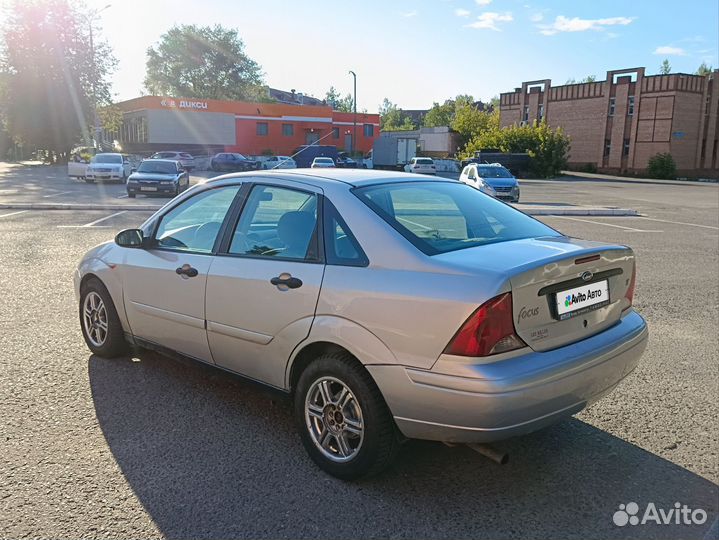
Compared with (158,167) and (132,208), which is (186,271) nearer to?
(132,208)

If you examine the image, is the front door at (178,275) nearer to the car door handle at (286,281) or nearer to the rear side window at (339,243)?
the car door handle at (286,281)

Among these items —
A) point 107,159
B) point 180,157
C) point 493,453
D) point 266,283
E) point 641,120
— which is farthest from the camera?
point 641,120

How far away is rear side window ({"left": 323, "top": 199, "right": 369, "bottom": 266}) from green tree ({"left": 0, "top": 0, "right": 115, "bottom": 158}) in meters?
48.1

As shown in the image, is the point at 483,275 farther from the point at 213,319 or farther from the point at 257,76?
the point at 257,76

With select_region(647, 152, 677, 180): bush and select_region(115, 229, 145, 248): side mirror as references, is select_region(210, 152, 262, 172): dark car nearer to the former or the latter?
select_region(647, 152, 677, 180): bush

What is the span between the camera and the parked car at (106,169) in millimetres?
29844

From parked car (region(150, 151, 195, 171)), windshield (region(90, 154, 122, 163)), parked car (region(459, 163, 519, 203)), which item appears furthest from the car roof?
parked car (region(150, 151, 195, 171))

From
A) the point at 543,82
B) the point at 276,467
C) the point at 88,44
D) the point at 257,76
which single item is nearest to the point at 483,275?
the point at 276,467

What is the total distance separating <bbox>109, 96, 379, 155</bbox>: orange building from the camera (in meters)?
54.2

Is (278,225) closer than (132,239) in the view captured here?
Yes

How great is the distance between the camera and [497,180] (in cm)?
2338

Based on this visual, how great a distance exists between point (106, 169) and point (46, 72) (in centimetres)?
2133

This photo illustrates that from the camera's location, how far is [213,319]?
3.73 metres

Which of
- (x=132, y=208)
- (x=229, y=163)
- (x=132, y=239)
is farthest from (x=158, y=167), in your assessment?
(x=229, y=163)
